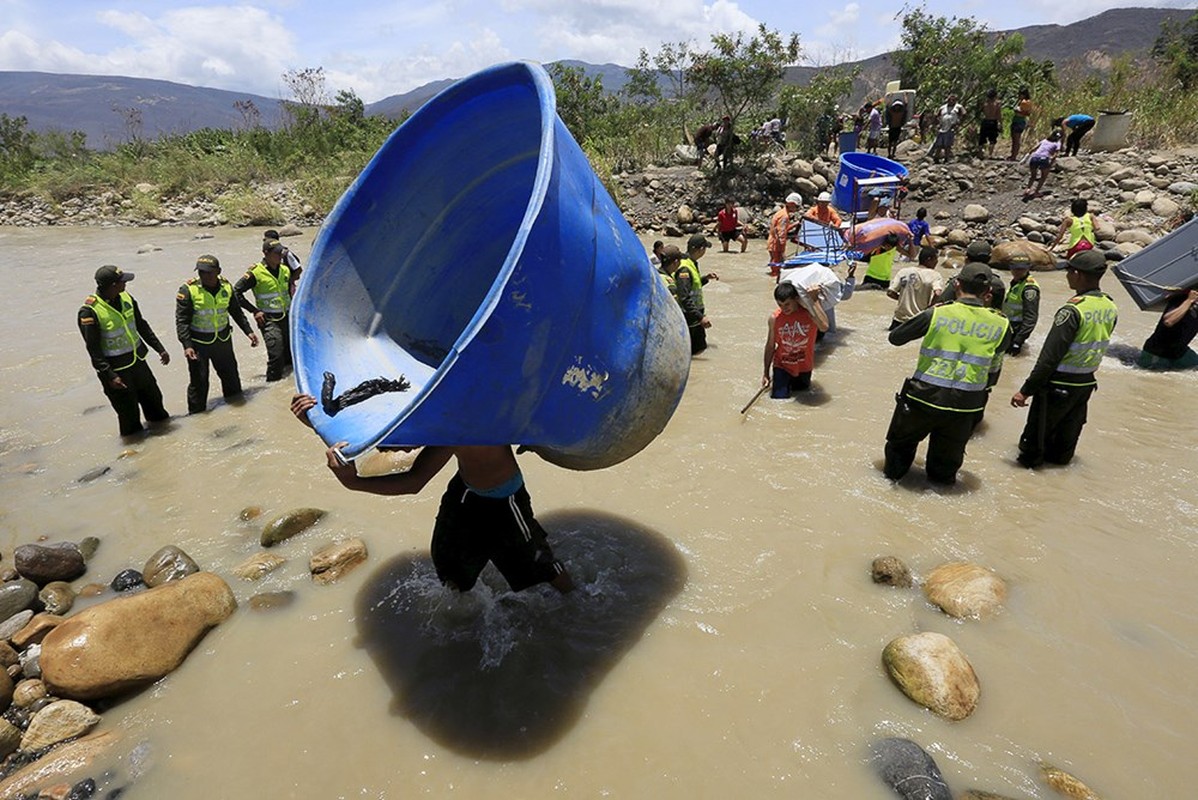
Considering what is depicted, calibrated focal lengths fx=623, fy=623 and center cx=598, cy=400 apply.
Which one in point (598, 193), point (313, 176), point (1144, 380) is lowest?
point (1144, 380)

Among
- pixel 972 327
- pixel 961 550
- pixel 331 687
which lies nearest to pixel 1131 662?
pixel 961 550

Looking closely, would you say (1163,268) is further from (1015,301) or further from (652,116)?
(652,116)

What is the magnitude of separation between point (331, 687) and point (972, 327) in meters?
4.11

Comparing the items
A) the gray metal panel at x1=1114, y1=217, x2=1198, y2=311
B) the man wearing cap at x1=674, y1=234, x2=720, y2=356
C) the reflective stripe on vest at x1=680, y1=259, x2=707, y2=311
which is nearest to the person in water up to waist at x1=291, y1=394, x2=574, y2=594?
the man wearing cap at x1=674, y1=234, x2=720, y2=356

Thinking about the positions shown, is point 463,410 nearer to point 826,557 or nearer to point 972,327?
point 826,557

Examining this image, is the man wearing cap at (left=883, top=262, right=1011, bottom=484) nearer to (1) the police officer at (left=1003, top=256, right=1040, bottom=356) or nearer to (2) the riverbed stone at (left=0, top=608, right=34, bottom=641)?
(1) the police officer at (left=1003, top=256, right=1040, bottom=356)

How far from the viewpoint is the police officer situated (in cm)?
584

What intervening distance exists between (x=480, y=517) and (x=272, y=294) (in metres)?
5.13

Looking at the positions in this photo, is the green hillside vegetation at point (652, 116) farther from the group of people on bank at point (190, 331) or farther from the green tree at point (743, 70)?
the group of people on bank at point (190, 331)

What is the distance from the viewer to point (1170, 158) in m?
13.4

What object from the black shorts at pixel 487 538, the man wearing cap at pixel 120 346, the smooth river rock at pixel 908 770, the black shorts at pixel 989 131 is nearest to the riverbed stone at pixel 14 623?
the black shorts at pixel 487 538

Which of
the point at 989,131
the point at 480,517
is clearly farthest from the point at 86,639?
the point at 989,131

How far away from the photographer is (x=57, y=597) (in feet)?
12.1

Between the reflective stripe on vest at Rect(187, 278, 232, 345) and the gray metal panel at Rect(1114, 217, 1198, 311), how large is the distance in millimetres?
9149
